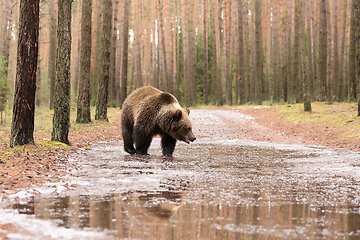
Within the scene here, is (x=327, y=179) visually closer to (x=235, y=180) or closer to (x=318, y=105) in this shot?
(x=235, y=180)

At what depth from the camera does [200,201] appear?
15.5 feet

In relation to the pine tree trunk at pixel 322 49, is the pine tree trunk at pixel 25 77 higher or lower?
lower

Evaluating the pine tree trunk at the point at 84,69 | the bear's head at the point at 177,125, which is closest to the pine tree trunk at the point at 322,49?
the pine tree trunk at the point at 84,69

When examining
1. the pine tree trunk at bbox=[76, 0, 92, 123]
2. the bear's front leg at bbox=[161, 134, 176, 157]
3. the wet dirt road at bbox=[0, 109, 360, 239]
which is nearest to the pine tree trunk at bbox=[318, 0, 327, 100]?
the pine tree trunk at bbox=[76, 0, 92, 123]

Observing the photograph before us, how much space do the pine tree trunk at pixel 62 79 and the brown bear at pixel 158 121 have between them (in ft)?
6.91

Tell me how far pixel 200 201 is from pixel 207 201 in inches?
3.6

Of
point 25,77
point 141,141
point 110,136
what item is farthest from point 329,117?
point 25,77

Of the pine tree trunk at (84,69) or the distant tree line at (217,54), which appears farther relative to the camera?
the distant tree line at (217,54)

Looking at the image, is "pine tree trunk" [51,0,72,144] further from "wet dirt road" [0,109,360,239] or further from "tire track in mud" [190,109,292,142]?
"tire track in mud" [190,109,292,142]

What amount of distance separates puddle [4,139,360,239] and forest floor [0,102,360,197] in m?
0.69

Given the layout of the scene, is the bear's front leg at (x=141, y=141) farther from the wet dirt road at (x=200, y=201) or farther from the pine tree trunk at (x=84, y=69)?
the pine tree trunk at (x=84, y=69)

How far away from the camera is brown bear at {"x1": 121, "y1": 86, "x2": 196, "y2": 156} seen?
9.40 meters

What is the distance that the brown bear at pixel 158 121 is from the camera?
940 cm

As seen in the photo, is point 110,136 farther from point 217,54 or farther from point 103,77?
point 217,54
